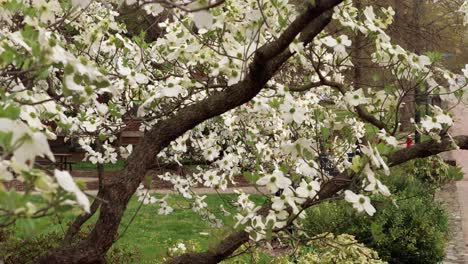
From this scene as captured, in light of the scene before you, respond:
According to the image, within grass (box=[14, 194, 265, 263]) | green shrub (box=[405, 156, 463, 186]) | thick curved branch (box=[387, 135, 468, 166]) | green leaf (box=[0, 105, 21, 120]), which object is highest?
green shrub (box=[405, 156, 463, 186])

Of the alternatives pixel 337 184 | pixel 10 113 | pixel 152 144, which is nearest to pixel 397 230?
pixel 337 184

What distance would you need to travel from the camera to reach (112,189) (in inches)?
142

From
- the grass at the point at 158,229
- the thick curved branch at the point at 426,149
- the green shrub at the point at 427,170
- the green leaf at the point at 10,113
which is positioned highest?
the green shrub at the point at 427,170

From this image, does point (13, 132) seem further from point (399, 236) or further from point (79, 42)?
point (399, 236)

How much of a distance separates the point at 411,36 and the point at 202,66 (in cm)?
1400

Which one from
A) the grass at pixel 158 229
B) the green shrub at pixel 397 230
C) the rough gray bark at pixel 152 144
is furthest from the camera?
the grass at pixel 158 229

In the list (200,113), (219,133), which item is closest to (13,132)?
(200,113)

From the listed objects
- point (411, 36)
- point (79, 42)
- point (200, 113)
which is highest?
point (411, 36)

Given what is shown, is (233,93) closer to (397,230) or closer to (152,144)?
(152,144)

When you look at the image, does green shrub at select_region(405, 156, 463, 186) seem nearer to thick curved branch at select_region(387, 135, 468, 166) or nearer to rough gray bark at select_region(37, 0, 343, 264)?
thick curved branch at select_region(387, 135, 468, 166)

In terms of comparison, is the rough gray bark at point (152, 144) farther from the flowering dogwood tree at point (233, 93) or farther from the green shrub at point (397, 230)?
the green shrub at point (397, 230)

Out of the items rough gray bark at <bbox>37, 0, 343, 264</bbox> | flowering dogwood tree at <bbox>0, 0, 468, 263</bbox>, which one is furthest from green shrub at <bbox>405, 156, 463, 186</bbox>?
rough gray bark at <bbox>37, 0, 343, 264</bbox>

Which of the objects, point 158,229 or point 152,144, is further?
point 158,229

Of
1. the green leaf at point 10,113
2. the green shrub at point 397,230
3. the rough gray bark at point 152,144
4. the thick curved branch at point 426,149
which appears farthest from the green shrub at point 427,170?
the green leaf at point 10,113
